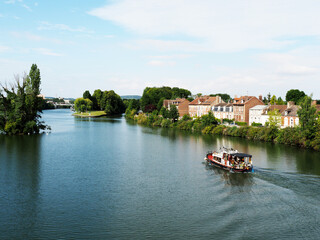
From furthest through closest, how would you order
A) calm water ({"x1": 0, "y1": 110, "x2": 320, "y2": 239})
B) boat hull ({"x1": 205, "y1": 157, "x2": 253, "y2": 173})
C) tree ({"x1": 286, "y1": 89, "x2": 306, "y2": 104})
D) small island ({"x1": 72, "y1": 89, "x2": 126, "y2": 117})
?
small island ({"x1": 72, "y1": 89, "x2": 126, "y2": 117}), tree ({"x1": 286, "y1": 89, "x2": 306, "y2": 104}), boat hull ({"x1": 205, "y1": 157, "x2": 253, "y2": 173}), calm water ({"x1": 0, "y1": 110, "x2": 320, "y2": 239})

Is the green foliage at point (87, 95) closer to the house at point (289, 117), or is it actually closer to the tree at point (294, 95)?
the tree at point (294, 95)

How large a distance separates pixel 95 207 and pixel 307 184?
1928cm

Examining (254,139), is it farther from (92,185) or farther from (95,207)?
(95,207)

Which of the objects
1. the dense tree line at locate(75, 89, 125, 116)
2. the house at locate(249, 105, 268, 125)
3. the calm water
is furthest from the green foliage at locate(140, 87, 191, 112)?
the calm water

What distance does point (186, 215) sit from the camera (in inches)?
882

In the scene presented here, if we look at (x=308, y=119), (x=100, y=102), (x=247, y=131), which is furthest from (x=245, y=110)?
(x=100, y=102)

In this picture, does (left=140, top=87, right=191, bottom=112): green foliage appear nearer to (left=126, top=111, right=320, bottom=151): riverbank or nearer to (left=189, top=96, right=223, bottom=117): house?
(left=189, top=96, right=223, bottom=117): house

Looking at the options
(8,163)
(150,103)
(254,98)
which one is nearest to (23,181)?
(8,163)

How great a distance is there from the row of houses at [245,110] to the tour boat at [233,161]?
29503 mm

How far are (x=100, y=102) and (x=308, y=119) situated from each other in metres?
127

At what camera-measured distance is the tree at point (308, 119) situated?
51031mm

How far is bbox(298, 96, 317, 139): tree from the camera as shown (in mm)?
51031

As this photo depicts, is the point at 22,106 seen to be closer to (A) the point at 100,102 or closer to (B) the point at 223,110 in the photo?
(B) the point at 223,110

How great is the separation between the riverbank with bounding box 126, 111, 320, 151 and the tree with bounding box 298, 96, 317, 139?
34.0 inches
